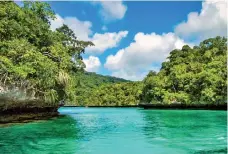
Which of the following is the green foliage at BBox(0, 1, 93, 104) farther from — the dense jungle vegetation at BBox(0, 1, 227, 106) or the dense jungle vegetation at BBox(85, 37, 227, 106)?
the dense jungle vegetation at BBox(85, 37, 227, 106)

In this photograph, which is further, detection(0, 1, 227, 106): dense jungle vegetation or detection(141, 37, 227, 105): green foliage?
detection(141, 37, 227, 105): green foliage

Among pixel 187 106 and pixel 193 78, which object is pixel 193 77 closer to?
pixel 193 78

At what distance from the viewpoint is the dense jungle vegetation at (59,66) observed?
50.5ft

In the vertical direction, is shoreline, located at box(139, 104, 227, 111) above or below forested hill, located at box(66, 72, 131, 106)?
below

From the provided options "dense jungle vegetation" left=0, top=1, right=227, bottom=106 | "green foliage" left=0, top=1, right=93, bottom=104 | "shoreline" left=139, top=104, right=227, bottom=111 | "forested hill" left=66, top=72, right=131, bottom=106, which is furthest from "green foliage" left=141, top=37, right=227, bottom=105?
"green foliage" left=0, top=1, right=93, bottom=104

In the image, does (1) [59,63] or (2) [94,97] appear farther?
(2) [94,97]

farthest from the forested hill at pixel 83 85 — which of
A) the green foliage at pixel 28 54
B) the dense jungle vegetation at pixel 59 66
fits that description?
the green foliage at pixel 28 54

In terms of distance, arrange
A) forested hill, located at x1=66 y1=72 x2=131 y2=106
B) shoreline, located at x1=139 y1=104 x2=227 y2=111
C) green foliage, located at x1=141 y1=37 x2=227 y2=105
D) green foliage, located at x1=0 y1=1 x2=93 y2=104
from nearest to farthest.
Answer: green foliage, located at x1=0 y1=1 x2=93 y2=104
forested hill, located at x1=66 y1=72 x2=131 y2=106
green foliage, located at x1=141 y1=37 x2=227 y2=105
shoreline, located at x1=139 y1=104 x2=227 y2=111

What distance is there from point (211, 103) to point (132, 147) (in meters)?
38.2

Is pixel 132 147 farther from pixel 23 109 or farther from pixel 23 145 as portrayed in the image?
pixel 23 109

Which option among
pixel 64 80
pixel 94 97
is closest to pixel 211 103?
pixel 64 80

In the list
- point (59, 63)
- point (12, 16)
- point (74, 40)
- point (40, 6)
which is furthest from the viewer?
point (74, 40)

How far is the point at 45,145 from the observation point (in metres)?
10.0

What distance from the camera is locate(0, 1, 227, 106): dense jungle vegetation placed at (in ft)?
50.5
